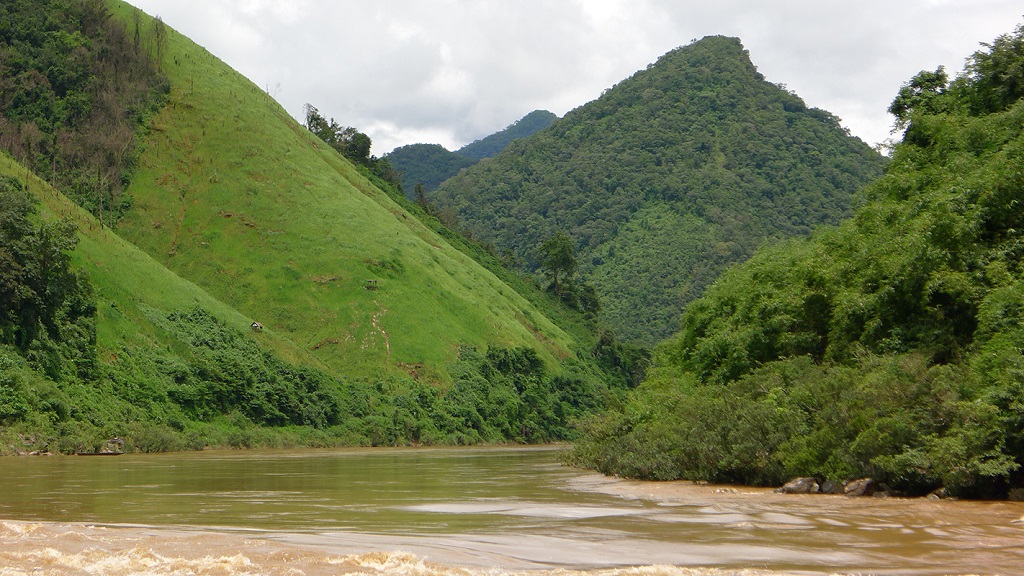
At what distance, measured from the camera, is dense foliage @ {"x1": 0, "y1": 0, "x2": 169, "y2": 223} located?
8150 centimetres

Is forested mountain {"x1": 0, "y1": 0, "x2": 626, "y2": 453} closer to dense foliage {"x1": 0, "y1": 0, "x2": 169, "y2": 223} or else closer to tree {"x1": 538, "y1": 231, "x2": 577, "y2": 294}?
dense foliage {"x1": 0, "y1": 0, "x2": 169, "y2": 223}

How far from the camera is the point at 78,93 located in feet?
296

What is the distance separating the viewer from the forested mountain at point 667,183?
440ft

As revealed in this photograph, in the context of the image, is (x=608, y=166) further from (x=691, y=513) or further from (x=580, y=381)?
(x=691, y=513)

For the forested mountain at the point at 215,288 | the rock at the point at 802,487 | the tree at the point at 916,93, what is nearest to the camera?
the rock at the point at 802,487

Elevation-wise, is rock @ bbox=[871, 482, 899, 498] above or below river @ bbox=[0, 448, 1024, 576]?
above

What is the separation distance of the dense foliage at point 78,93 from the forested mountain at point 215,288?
0.74 ft

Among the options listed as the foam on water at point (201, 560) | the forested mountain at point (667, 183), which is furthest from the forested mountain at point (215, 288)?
the forested mountain at point (667, 183)

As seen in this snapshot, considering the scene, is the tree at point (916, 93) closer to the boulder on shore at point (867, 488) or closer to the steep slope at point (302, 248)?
the boulder on shore at point (867, 488)

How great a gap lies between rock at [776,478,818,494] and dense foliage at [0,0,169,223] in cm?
6878

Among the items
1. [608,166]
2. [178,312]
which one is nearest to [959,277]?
[178,312]

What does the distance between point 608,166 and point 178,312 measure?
111 m

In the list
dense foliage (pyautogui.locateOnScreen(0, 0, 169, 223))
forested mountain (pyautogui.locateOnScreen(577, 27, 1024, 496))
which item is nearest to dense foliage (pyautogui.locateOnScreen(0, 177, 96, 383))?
forested mountain (pyautogui.locateOnScreen(577, 27, 1024, 496))

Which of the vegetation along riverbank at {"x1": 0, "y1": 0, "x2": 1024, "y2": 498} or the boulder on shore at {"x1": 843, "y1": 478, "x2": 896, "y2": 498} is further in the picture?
the vegetation along riverbank at {"x1": 0, "y1": 0, "x2": 1024, "y2": 498}
